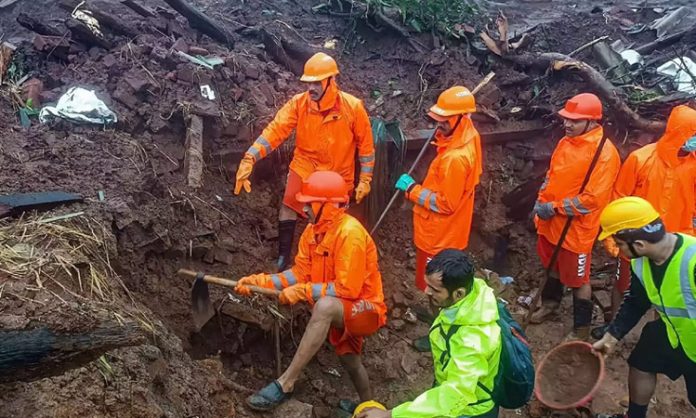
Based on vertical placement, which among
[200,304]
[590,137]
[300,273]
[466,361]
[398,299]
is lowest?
[398,299]

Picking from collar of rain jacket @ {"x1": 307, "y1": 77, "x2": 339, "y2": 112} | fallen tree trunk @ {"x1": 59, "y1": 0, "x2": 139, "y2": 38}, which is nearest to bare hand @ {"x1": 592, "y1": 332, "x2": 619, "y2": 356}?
collar of rain jacket @ {"x1": 307, "y1": 77, "x2": 339, "y2": 112}

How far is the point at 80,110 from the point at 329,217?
9.83ft

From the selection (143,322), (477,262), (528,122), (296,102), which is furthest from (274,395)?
(528,122)

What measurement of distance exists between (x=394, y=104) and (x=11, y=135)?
456cm

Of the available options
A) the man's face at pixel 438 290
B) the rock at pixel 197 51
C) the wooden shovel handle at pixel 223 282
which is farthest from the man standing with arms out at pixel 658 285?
the rock at pixel 197 51

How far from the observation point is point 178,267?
5117 millimetres

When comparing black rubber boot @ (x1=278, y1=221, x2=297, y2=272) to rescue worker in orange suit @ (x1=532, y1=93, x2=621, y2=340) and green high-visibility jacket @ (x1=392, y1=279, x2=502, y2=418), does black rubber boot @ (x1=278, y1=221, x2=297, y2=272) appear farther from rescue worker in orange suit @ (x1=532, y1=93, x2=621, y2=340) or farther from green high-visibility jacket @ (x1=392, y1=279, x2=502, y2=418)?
green high-visibility jacket @ (x1=392, y1=279, x2=502, y2=418)

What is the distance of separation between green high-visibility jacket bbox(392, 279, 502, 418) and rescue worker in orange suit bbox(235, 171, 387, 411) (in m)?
1.10

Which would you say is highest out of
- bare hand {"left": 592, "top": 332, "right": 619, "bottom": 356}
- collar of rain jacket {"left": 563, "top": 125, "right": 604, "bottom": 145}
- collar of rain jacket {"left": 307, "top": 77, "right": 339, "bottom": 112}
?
collar of rain jacket {"left": 563, "top": 125, "right": 604, "bottom": 145}

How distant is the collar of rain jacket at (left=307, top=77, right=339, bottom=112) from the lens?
5.49 metres

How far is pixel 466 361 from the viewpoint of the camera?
2.95 meters

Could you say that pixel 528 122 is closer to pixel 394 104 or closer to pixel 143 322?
pixel 394 104

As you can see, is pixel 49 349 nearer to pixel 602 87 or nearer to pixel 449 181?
pixel 449 181

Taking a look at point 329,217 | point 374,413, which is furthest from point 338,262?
point 374,413
